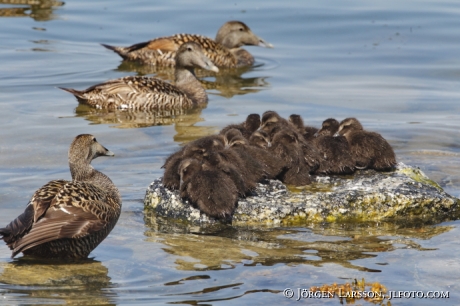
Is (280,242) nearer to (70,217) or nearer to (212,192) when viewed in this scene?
(212,192)

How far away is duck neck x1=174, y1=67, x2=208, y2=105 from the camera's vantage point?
14617mm

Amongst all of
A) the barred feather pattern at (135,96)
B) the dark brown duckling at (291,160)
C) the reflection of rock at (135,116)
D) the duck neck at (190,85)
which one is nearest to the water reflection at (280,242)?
the dark brown duckling at (291,160)

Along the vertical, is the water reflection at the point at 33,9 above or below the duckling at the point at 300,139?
above

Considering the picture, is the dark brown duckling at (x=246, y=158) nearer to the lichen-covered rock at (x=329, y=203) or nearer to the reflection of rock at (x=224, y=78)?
the lichen-covered rock at (x=329, y=203)

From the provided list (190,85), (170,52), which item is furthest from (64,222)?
(170,52)

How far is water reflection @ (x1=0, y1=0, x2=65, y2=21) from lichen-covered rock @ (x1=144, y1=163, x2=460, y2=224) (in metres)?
13.1

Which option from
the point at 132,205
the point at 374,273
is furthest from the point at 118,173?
the point at 374,273

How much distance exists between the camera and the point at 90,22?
20.3 metres

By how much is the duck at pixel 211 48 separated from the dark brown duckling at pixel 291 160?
8.42m

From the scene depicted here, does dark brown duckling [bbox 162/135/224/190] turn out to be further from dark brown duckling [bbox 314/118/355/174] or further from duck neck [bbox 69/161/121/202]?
dark brown duckling [bbox 314/118/355/174]

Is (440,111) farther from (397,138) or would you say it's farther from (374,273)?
(374,273)

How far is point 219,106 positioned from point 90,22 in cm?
710

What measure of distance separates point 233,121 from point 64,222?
250 inches

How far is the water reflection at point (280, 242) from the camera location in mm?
7129
